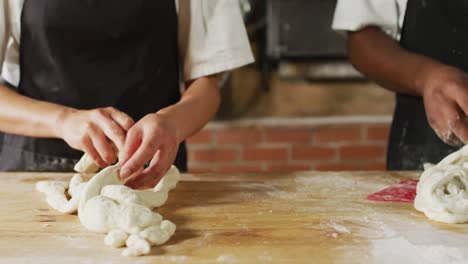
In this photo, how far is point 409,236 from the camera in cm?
94

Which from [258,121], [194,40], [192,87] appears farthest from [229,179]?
[258,121]

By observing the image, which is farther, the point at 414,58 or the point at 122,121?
the point at 414,58

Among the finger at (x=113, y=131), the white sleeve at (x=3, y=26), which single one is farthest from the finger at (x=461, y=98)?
the white sleeve at (x=3, y=26)

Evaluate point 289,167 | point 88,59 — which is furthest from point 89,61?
point 289,167

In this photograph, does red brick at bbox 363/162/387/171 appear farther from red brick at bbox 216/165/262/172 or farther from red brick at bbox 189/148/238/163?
red brick at bbox 189/148/238/163

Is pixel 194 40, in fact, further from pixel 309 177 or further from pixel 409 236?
pixel 409 236

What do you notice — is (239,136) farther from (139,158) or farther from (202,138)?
(139,158)

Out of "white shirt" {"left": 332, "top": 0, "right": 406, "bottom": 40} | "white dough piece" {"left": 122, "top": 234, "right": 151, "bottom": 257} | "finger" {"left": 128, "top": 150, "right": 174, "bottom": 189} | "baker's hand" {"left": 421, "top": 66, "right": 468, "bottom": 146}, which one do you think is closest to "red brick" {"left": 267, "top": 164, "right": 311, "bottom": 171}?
"white shirt" {"left": 332, "top": 0, "right": 406, "bottom": 40}

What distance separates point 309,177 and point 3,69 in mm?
779

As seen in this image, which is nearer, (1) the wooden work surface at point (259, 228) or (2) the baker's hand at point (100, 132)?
(1) the wooden work surface at point (259, 228)

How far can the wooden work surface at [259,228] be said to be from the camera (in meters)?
0.86

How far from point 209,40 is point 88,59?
0.29 metres

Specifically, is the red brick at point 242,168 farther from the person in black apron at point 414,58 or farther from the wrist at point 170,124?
the wrist at point 170,124

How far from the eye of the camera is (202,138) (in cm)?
266
